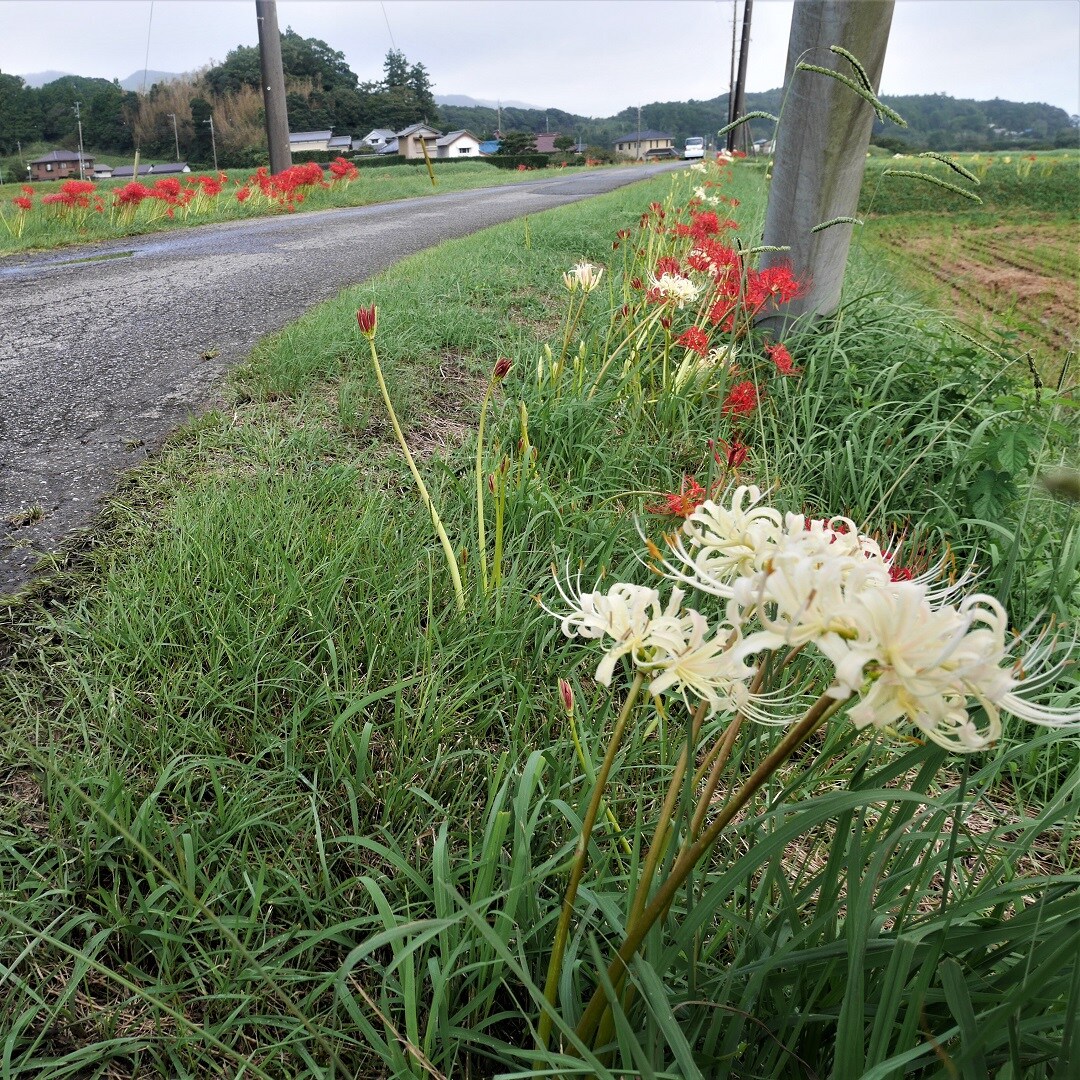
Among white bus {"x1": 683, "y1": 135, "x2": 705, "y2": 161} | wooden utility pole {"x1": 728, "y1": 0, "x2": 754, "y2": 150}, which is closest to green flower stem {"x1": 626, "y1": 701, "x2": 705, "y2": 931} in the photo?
wooden utility pole {"x1": 728, "y1": 0, "x2": 754, "y2": 150}

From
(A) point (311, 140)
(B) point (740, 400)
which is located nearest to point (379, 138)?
(A) point (311, 140)

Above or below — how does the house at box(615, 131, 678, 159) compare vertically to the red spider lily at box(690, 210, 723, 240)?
above

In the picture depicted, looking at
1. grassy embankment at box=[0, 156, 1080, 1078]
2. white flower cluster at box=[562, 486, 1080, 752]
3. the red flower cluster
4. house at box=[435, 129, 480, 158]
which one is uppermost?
house at box=[435, 129, 480, 158]

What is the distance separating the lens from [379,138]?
212 ft

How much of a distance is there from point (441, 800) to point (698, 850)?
82cm

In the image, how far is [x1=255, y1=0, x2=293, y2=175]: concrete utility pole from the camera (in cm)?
1192

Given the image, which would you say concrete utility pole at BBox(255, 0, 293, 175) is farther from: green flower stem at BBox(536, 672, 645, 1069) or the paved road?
green flower stem at BBox(536, 672, 645, 1069)

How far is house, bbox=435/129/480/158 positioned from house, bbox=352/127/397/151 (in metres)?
10.9

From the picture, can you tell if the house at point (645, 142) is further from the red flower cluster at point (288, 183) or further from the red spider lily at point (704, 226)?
the red spider lily at point (704, 226)

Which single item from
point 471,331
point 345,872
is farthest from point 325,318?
point 345,872

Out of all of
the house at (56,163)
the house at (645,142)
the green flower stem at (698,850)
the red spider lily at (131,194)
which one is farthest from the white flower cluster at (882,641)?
the house at (645,142)

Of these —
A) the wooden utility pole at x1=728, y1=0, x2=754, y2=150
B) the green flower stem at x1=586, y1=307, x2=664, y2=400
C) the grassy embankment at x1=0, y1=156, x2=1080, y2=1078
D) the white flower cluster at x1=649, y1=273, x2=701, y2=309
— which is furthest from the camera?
the wooden utility pole at x1=728, y1=0, x2=754, y2=150

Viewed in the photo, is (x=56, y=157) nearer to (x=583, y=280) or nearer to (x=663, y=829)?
(x=583, y=280)

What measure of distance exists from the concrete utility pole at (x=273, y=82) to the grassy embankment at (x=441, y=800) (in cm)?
1168
